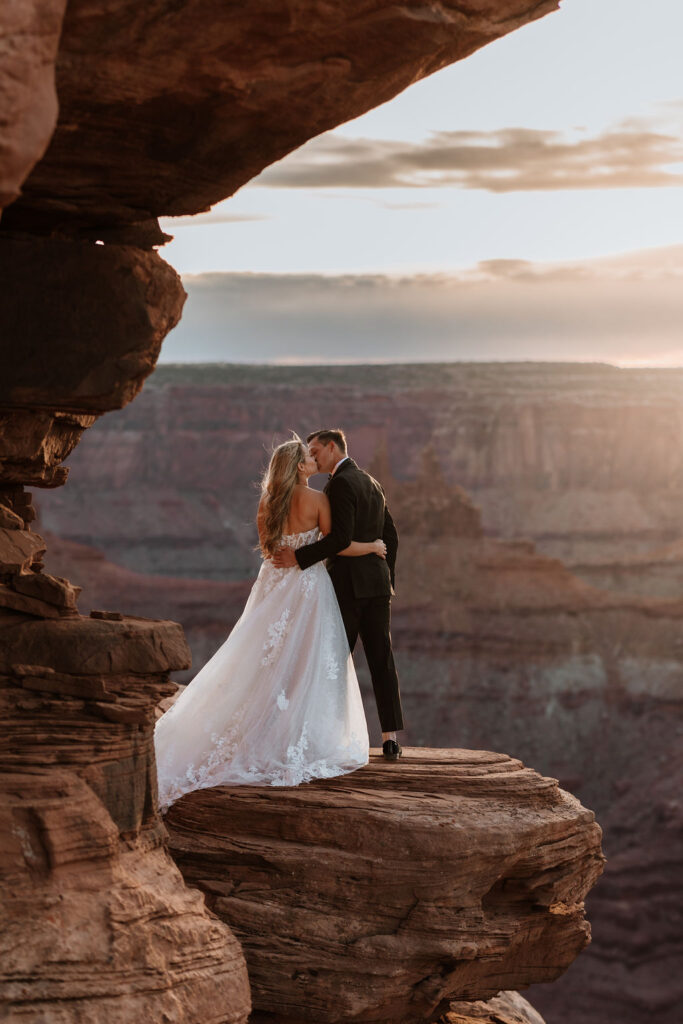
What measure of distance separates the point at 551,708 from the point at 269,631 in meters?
31.4

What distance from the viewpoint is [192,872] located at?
7.15 m

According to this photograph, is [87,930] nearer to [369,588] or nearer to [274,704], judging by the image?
[274,704]

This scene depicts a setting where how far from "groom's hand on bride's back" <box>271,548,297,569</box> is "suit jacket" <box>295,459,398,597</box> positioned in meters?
0.08

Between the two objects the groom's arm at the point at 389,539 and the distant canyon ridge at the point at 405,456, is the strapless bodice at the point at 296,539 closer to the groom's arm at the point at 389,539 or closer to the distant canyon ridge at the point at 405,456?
the groom's arm at the point at 389,539

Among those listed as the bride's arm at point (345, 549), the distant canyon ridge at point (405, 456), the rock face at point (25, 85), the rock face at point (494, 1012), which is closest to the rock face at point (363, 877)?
the bride's arm at point (345, 549)

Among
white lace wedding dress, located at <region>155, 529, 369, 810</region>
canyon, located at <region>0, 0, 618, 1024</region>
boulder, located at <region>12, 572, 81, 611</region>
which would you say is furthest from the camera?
white lace wedding dress, located at <region>155, 529, 369, 810</region>

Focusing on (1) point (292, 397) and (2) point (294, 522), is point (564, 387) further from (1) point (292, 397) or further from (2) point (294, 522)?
(2) point (294, 522)

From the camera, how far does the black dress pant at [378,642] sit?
7.72 m

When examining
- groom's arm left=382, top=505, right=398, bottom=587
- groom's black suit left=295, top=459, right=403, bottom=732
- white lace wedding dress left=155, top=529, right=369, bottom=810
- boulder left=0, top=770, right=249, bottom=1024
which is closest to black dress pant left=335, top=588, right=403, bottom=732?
groom's black suit left=295, top=459, right=403, bottom=732

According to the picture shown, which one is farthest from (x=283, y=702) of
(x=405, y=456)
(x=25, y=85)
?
(x=405, y=456)

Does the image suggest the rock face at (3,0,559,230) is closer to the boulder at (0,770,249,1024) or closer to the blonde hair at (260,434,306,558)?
the blonde hair at (260,434,306,558)

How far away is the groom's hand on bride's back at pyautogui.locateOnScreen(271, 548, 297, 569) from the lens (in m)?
7.64

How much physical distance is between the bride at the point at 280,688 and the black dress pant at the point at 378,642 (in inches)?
4.7

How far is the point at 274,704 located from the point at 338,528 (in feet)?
3.54
